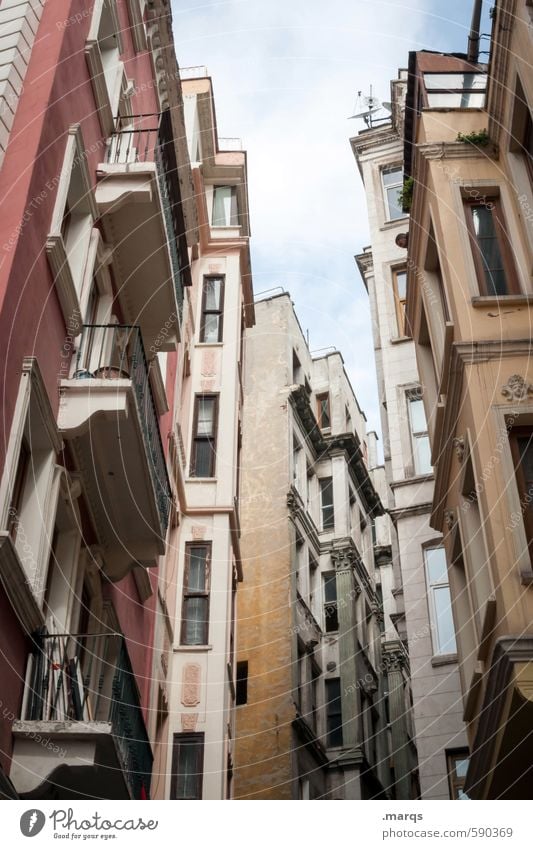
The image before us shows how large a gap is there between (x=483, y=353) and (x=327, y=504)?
→ 2533 cm

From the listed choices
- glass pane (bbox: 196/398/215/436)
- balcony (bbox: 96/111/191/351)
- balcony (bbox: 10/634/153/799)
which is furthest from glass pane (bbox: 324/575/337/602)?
balcony (bbox: 10/634/153/799)

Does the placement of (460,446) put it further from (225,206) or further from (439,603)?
(225,206)

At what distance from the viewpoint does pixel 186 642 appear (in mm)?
21641

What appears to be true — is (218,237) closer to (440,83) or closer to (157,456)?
(440,83)

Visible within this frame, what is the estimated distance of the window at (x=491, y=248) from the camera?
1412 cm

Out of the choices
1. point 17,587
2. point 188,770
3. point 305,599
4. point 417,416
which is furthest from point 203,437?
point 17,587

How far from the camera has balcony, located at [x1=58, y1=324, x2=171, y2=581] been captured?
1196cm

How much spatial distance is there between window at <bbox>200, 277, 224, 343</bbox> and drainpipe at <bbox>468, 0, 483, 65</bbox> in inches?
392

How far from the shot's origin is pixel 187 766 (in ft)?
65.0

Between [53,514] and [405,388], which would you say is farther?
[405,388]

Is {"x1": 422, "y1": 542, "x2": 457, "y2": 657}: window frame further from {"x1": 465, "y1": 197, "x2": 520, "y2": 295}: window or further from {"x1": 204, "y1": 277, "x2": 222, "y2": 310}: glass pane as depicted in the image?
{"x1": 204, "y1": 277, "x2": 222, "y2": 310}: glass pane

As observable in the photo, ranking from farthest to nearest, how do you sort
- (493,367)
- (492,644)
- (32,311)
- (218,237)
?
(218,237) < (493,367) < (492,644) < (32,311)

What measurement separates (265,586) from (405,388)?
7.56m
